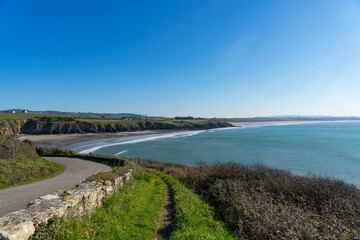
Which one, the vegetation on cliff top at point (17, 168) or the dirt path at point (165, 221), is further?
the vegetation on cliff top at point (17, 168)

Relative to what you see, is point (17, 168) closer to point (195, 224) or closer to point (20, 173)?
point (20, 173)

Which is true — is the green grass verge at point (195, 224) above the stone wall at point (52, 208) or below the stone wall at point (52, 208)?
below

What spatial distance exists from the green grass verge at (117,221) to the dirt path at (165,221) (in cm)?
21

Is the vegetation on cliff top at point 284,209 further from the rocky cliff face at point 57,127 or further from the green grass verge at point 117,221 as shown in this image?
the rocky cliff face at point 57,127

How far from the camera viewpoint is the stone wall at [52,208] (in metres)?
4.02

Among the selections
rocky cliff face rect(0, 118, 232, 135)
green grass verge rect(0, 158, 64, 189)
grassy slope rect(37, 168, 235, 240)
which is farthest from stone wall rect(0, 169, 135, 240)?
rocky cliff face rect(0, 118, 232, 135)

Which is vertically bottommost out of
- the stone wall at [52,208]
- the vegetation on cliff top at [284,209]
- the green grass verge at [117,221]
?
the vegetation on cliff top at [284,209]

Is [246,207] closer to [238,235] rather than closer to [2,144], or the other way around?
[238,235]

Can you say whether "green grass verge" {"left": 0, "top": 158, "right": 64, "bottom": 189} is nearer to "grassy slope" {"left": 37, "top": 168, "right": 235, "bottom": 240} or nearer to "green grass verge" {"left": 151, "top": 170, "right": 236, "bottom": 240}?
"grassy slope" {"left": 37, "top": 168, "right": 235, "bottom": 240}

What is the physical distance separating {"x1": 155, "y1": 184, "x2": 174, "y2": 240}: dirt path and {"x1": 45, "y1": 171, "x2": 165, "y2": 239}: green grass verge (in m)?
0.21

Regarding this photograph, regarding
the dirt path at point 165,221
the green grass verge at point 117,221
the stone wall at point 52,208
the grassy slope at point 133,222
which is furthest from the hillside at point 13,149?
the dirt path at point 165,221

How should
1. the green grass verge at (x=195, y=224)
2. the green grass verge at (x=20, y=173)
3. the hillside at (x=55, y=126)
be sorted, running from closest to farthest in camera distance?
the green grass verge at (x=195, y=224) < the green grass verge at (x=20, y=173) < the hillside at (x=55, y=126)

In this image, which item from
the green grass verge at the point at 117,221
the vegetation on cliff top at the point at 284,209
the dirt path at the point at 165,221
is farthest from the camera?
the dirt path at the point at 165,221

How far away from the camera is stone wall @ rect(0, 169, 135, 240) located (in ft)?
13.2
